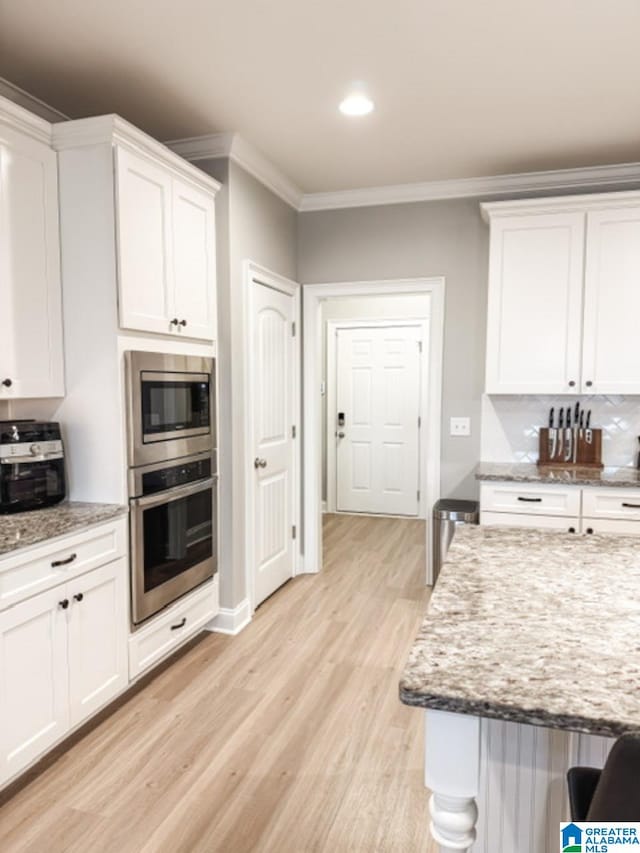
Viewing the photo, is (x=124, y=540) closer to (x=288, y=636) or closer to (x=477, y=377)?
(x=288, y=636)

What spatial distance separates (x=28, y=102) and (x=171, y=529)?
2.05 m

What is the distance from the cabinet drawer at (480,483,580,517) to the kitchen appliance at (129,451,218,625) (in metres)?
1.57

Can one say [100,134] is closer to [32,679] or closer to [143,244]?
[143,244]

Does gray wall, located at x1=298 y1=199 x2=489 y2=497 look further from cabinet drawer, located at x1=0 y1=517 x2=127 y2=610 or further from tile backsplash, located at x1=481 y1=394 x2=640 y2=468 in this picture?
cabinet drawer, located at x1=0 y1=517 x2=127 y2=610

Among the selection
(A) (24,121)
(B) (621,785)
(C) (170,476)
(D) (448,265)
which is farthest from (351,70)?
(B) (621,785)

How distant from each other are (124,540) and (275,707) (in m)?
0.98

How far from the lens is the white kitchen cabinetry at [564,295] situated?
3.34 meters

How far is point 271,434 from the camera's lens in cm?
380

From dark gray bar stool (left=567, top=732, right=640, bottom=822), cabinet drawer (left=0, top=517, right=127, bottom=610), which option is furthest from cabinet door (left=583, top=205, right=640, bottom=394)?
dark gray bar stool (left=567, top=732, right=640, bottom=822)

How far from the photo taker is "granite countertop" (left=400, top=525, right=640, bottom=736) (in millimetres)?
939

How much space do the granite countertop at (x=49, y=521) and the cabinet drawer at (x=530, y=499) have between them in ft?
6.66

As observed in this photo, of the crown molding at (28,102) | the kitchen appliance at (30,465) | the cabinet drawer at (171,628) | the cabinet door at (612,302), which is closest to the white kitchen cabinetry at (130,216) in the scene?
the crown molding at (28,102)

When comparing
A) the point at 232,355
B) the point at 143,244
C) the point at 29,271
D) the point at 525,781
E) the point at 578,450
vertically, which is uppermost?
the point at 143,244

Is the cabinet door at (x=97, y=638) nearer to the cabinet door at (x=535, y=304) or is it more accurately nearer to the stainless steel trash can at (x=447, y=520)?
the stainless steel trash can at (x=447, y=520)
